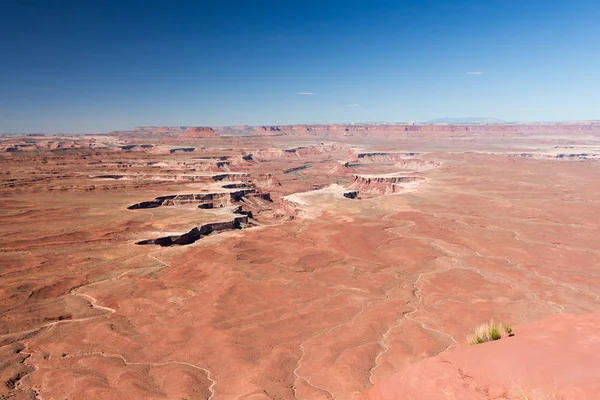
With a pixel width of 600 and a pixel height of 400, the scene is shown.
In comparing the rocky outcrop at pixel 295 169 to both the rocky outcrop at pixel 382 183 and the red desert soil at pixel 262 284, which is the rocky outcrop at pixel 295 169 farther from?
the red desert soil at pixel 262 284

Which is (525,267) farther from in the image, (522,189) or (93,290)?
(522,189)

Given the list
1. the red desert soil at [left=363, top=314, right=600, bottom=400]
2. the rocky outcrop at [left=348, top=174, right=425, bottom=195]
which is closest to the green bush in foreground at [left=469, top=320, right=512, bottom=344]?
the red desert soil at [left=363, top=314, right=600, bottom=400]

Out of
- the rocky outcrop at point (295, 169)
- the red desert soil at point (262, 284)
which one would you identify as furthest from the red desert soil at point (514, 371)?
the rocky outcrop at point (295, 169)

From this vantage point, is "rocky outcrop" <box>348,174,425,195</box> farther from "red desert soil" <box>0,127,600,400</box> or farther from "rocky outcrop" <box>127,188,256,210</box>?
"rocky outcrop" <box>127,188,256,210</box>

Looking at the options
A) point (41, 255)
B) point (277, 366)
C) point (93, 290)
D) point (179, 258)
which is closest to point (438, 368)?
point (277, 366)

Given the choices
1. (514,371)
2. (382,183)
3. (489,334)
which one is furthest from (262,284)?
(382,183)

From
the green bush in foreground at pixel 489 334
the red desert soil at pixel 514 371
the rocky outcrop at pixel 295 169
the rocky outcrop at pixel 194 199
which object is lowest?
the rocky outcrop at pixel 295 169
